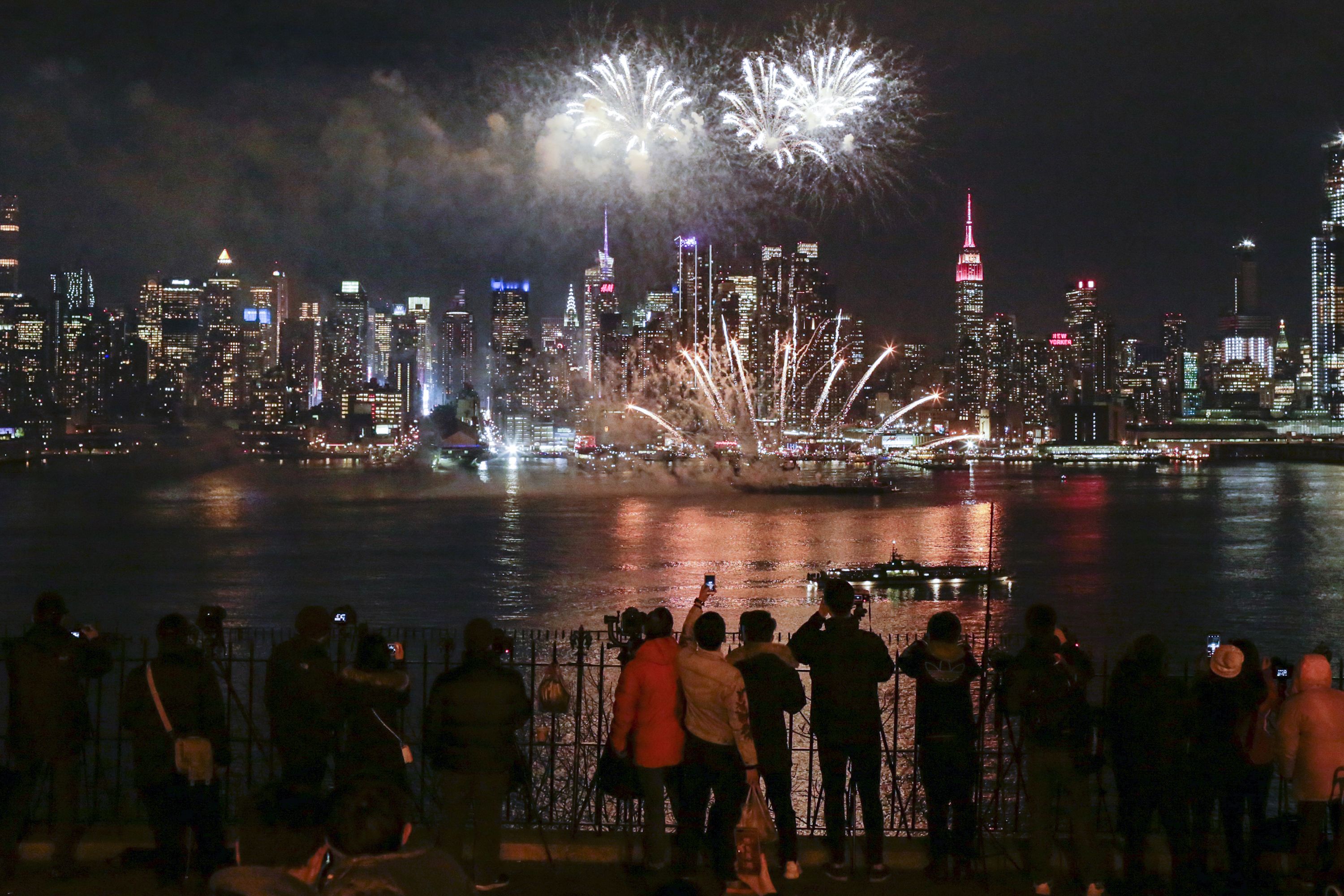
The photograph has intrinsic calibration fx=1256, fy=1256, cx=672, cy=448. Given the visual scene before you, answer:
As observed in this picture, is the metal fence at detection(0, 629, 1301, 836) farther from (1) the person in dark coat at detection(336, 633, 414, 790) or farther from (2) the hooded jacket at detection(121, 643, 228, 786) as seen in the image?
(2) the hooded jacket at detection(121, 643, 228, 786)

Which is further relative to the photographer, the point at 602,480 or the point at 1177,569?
the point at 602,480

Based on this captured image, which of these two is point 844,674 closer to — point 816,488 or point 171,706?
point 171,706

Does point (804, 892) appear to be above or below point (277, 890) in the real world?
below

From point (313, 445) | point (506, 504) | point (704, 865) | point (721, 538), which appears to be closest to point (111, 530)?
point (506, 504)

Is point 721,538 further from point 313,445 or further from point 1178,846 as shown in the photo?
point 313,445

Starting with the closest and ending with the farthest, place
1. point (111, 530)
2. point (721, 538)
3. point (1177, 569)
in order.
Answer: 1. point (1177, 569)
2. point (721, 538)
3. point (111, 530)

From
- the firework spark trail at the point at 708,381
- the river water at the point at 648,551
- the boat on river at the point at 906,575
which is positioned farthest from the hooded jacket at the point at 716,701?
the firework spark trail at the point at 708,381
